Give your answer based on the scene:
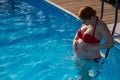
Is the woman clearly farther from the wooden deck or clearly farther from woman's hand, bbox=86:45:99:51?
the wooden deck

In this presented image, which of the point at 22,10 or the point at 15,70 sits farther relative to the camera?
the point at 22,10

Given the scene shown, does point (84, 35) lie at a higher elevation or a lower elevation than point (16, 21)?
higher

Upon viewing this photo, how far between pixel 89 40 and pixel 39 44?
147 inches

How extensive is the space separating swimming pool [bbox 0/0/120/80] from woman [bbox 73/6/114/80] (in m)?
1.49

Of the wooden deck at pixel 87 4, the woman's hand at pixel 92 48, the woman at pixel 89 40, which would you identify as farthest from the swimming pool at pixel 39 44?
the woman's hand at pixel 92 48

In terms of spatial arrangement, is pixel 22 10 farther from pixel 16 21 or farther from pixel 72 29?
pixel 72 29

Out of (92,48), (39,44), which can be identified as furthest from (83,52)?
(39,44)

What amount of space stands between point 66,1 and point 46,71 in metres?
5.10

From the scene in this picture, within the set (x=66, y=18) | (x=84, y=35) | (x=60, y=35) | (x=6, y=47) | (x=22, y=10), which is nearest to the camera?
(x=84, y=35)

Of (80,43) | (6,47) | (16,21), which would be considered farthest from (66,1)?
(80,43)

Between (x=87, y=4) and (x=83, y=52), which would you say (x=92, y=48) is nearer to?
(x=83, y=52)

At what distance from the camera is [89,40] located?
5.18 metres

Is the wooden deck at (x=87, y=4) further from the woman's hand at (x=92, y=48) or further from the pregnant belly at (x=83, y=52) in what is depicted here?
the woman's hand at (x=92, y=48)

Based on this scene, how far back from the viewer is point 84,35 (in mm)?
5215
